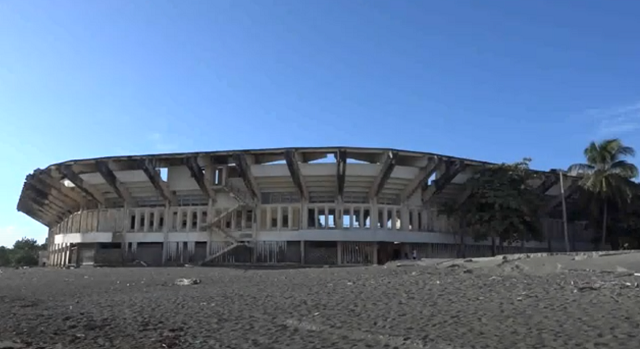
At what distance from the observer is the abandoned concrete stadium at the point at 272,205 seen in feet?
147

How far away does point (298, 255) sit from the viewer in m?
45.8

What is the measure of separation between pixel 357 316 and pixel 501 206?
119 ft

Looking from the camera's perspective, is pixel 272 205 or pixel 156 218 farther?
pixel 156 218

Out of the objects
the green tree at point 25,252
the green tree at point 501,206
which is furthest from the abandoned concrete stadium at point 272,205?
the green tree at point 25,252

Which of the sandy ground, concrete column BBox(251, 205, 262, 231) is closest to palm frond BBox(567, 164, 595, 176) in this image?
concrete column BBox(251, 205, 262, 231)

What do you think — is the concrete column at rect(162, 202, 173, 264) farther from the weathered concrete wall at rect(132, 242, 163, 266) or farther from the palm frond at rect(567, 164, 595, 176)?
the palm frond at rect(567, 164, 595, 176)

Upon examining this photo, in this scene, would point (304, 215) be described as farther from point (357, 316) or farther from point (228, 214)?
point (357, 316)

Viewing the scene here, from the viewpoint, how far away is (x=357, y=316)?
10773mm

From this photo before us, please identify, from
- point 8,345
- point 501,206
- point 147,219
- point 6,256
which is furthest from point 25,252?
point 8,345

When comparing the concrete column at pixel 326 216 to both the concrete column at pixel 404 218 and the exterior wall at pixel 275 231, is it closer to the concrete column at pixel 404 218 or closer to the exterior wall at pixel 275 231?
the exterior wall at pixel 275 231

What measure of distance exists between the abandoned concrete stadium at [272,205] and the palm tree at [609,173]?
14.3 ft

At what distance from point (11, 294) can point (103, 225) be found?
112 feet

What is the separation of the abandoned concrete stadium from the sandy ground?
2765cm

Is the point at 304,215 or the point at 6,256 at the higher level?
the point at 304,215
